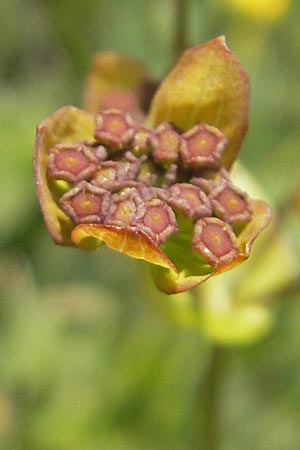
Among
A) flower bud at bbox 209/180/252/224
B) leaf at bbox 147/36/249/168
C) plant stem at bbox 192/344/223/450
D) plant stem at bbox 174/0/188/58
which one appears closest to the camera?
flower bud at bbox 209/180/252/224

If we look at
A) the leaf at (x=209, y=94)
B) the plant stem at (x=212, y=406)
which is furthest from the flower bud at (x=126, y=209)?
the plant stem at (x=212, y=406)

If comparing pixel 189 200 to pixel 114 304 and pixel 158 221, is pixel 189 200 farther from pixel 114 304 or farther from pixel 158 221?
pixel 114 304

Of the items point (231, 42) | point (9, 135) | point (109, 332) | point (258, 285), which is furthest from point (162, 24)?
point (258, 285)

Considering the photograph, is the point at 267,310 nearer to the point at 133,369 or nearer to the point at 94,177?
the point at 133,369

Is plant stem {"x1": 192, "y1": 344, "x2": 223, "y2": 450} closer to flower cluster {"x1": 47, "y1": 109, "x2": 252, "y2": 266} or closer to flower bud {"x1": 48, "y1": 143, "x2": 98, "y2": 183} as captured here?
flower cluster {"x1": 47, "y1": 109, "x2": 252, "y2": 266}

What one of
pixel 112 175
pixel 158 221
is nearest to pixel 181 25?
pixel 112 175

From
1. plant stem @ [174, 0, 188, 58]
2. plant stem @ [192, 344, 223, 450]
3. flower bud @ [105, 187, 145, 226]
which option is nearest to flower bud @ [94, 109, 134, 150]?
flower bud @ [105, 187, 145, 226]
